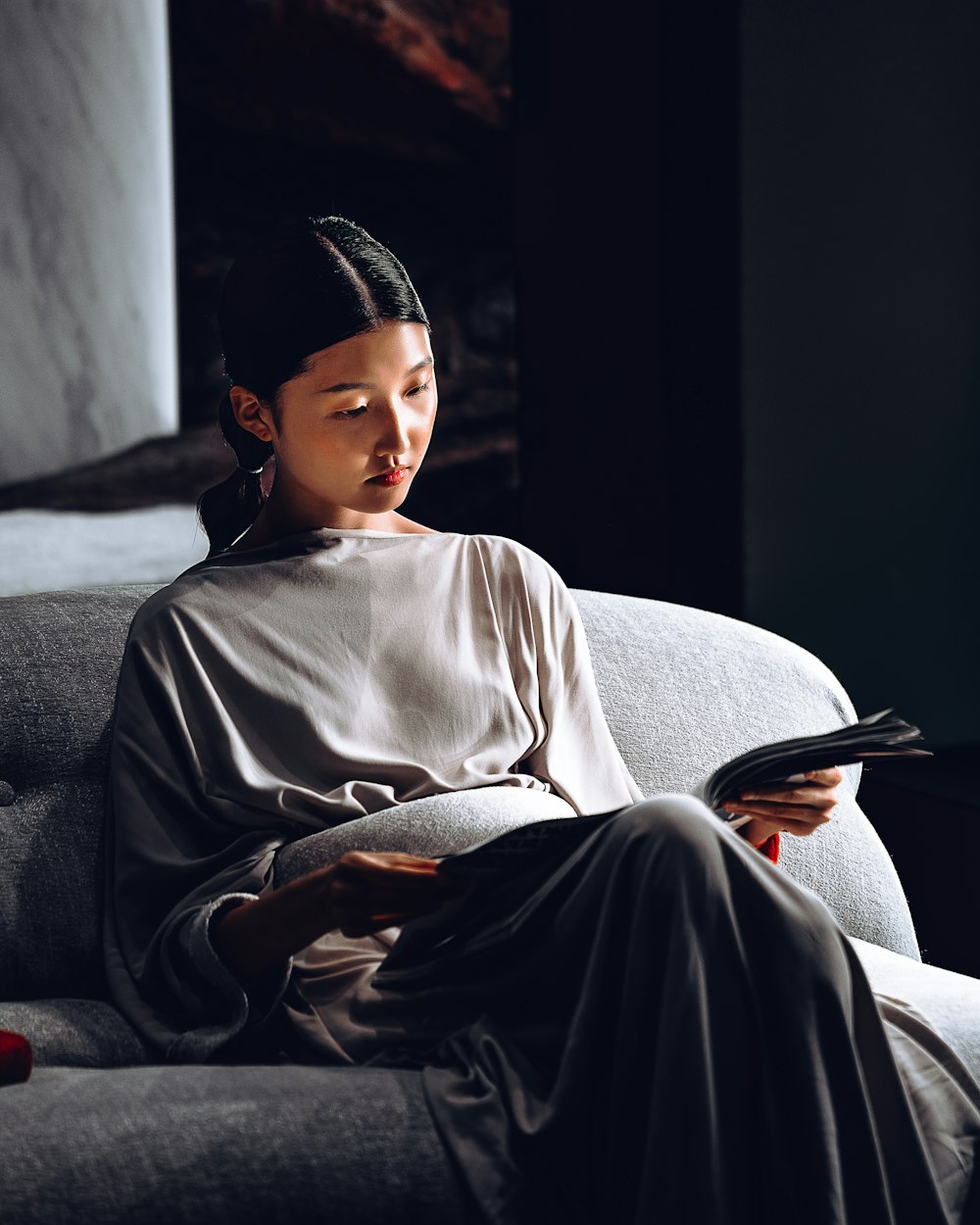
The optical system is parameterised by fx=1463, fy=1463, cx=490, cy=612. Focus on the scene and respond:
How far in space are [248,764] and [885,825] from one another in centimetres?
146

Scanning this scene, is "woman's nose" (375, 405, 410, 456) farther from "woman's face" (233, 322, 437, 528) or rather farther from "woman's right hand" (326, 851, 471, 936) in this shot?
"woman's right hand" (326, 851, 471, 936)

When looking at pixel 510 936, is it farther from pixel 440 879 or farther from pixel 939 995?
pixel 939 995

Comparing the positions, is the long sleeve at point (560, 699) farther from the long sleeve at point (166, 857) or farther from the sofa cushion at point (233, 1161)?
the sofa cushion at point (233, 1161)

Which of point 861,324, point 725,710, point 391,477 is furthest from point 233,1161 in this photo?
point 861,324

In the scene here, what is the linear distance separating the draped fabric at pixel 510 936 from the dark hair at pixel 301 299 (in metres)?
0.22

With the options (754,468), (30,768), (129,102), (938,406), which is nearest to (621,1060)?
(30,768)

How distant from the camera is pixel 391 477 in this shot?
170cm

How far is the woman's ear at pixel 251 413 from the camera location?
173 cm

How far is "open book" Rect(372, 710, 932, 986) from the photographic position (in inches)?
51.1

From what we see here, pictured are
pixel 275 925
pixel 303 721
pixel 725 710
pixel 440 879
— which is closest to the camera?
pixel 440 879

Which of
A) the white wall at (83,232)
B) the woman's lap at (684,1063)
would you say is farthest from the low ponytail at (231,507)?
the white wall at (83,232)

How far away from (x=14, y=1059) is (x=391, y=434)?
0.77m

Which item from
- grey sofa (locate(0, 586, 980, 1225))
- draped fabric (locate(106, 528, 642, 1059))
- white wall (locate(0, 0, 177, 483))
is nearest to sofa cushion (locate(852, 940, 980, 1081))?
grey sofa (locate(0, 586, 980, 1225))

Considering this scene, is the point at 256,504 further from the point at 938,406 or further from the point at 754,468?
the point at 938,406
